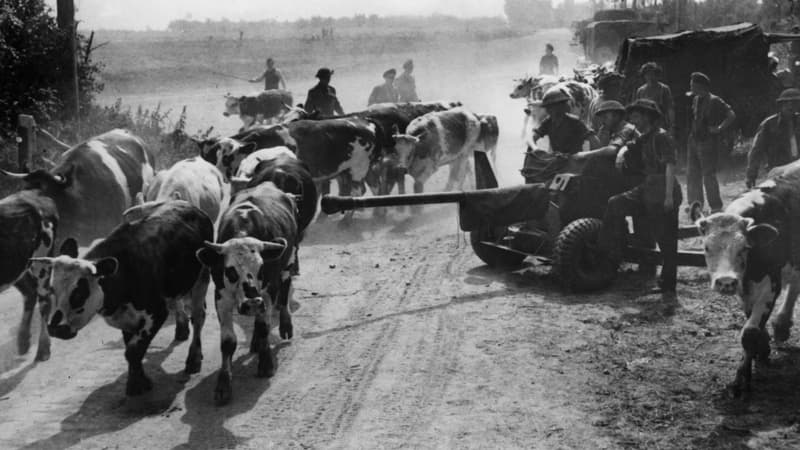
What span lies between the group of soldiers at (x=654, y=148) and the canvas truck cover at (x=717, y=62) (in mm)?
4115

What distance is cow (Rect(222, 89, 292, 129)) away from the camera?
927 inches

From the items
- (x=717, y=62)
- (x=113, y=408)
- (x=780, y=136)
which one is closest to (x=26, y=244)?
(x=113, y=408)

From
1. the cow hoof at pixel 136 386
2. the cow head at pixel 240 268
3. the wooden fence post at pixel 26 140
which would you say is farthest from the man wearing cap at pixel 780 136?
the wooden fence post at pixel 26 140

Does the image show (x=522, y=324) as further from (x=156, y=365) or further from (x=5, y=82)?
(x=5, y=82)

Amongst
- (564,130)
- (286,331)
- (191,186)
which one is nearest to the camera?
(286,331)

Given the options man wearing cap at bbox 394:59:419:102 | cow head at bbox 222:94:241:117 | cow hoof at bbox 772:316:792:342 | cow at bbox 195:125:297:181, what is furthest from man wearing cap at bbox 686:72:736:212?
cow head at bbox 222:94:241:117

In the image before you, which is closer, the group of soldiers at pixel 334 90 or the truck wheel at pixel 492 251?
the truck wheel at pixel 492 251

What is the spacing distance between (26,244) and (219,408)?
9.60ft

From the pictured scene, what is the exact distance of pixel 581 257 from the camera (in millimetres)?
10094

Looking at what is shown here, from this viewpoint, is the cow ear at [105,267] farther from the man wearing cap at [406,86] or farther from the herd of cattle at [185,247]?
the man wearing cap at [406,86]

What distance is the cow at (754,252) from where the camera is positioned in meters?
7.09

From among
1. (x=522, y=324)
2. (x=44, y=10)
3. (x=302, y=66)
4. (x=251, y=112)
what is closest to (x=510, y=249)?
(x=522, y=324)

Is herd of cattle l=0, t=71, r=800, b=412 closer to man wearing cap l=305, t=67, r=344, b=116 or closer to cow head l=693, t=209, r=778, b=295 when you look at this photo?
cow head l=693, t=209, r=778, b=295

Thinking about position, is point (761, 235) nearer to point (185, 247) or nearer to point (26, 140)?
point (185, 247)
